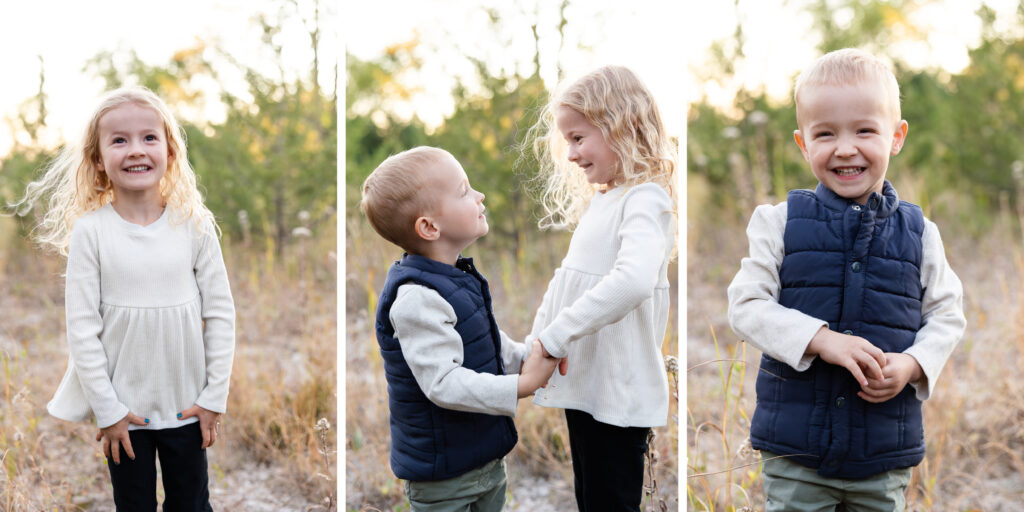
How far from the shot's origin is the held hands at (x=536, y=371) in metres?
1.61

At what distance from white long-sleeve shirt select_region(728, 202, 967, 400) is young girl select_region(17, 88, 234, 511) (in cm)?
120

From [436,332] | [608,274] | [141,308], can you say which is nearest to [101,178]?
[141,308]

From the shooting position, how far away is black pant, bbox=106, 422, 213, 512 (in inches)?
71.6

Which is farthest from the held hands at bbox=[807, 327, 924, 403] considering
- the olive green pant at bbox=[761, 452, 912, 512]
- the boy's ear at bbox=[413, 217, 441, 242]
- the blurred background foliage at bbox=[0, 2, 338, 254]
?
the blurred background foliage at bbox=[0, 2, 338, 254]

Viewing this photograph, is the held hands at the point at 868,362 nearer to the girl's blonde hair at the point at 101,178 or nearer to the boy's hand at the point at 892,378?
the boy's hand at the point at 892,378

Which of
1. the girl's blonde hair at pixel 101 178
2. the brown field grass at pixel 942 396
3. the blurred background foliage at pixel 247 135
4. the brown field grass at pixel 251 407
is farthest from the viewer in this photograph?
the blurred background foliage at pixel 247 135

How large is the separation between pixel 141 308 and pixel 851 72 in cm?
161

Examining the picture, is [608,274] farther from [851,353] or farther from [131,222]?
[131,222]

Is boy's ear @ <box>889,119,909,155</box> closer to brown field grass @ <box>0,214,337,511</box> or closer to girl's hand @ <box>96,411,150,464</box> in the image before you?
brown field grass @ <box>0,214,337,511</box>

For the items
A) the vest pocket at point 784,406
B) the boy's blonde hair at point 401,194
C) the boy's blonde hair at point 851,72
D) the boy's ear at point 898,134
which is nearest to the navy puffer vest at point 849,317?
the vest pocket at point 784,406

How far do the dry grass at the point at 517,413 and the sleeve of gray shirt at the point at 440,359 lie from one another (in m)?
0.58

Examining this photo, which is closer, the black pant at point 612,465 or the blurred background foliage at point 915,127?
the black pant at point 612,465

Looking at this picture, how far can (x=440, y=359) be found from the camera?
161 cm

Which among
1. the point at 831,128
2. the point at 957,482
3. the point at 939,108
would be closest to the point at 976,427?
the point at 957,482
